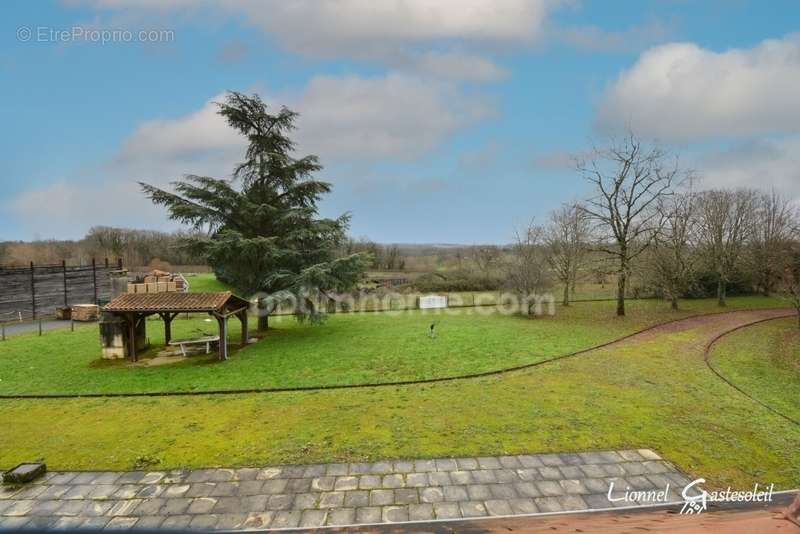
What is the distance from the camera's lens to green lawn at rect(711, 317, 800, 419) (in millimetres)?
9266

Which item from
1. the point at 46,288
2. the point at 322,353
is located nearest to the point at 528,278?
the point at 322,353

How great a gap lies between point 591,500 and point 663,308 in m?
20.5

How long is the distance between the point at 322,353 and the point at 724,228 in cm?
2441

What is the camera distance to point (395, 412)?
8.44 meters

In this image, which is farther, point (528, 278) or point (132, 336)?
point (528, 278)

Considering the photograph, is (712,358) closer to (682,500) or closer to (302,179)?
(682,500)

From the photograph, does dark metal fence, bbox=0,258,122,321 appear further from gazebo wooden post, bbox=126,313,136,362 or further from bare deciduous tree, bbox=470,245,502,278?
bare deciduous tree, bbox=470,245,502,278

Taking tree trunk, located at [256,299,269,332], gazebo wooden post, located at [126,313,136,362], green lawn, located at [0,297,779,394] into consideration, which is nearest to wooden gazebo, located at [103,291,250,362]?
gazebo wooden post, located at [126,313,136,362]

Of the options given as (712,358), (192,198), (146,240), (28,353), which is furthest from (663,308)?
(146,240)

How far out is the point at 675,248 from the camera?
22.2 m

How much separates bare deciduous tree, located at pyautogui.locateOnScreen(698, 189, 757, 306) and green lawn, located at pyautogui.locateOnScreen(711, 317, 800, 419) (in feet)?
25.9

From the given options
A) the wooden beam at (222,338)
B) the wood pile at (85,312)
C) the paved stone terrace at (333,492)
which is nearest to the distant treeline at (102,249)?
the wood pile at (85,312)

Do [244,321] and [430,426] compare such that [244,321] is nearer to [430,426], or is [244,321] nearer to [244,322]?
[244,322]

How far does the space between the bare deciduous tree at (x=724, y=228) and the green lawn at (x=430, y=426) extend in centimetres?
1744
